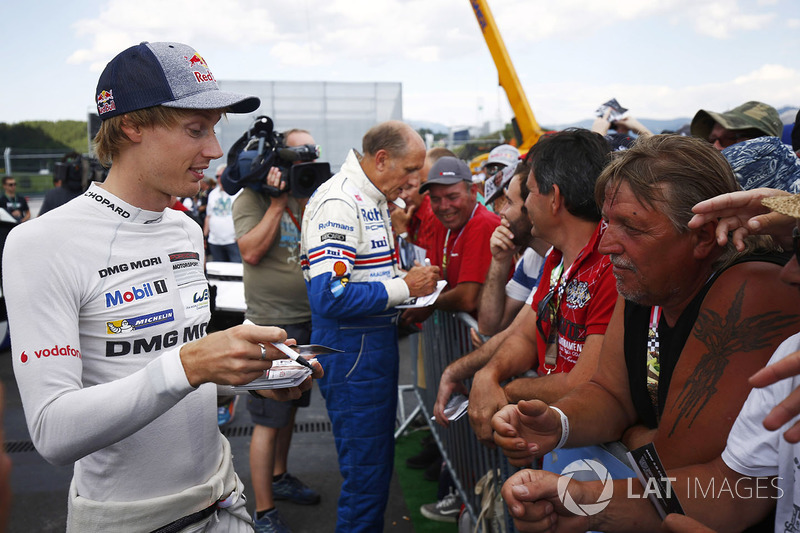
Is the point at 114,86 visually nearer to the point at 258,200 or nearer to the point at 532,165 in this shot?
the point at 532,165

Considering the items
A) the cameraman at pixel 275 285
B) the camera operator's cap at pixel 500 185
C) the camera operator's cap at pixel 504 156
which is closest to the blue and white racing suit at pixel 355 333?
the cameraman at pixel 275 285

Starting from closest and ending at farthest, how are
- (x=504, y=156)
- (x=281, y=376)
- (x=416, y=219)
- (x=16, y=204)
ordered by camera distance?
(x=281, y=376)
(x=416, y=219)
(x=504, y=156)
(x=16, y=204)

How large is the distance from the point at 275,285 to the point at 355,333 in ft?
3.52

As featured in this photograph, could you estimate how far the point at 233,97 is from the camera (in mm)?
1825

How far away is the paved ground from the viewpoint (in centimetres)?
396

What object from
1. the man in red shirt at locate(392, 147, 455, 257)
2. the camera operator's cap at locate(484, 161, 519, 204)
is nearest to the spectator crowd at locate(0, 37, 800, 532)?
the camera operator's cap at locate(484, 161, 519, 204)

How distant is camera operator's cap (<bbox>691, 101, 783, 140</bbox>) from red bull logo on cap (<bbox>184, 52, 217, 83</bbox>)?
303cm

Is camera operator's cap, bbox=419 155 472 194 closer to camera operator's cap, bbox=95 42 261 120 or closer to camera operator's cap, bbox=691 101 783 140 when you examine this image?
camera operator's cap, bbox=691 101 783 140

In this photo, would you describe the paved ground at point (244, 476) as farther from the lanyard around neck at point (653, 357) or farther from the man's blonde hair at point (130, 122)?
the lanyard around neck at point (653, 357)

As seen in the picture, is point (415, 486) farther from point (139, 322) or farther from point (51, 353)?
point (51, 353)

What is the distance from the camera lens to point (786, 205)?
1.24m

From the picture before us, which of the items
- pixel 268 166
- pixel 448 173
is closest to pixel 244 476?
pixel 268 166

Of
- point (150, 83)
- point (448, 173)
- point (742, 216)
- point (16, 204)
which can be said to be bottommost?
point (16, 204)

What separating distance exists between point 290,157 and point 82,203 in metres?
2.49
